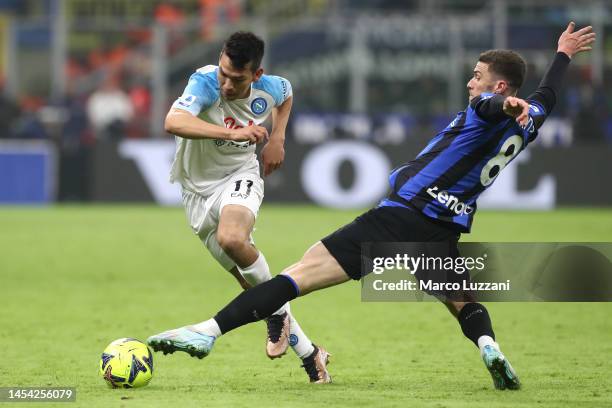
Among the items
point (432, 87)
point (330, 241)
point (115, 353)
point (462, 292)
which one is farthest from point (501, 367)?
point (432, 87)

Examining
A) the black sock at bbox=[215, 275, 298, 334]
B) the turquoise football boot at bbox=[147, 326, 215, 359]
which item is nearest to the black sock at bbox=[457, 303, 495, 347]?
the black sock at bbox=[215, 275, 298, 334]

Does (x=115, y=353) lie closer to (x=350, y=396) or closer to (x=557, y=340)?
(x=350, y=396)

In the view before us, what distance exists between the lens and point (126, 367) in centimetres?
644

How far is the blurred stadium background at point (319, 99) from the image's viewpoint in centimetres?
2200

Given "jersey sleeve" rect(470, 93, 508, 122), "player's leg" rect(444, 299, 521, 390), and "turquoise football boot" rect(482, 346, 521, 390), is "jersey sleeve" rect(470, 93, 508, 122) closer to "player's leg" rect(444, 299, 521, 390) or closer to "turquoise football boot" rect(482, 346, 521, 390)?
"player's leg" rect(444, 299, 521, 390)

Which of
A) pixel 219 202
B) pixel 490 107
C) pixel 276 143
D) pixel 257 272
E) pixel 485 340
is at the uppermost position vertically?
pixel 490 107

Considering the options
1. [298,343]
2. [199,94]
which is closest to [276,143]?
[199,94]

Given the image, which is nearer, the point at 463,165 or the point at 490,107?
the point at 490,107

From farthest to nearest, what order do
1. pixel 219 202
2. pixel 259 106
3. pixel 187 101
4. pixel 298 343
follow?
pixel 259 106
pixel 219 202
pixel 298 343
pixel 187 101

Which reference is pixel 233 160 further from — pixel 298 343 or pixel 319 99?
pixel 319 99

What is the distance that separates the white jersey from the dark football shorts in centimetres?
114

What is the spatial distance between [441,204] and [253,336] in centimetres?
290

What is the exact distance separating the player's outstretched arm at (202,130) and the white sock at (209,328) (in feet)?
3.24
